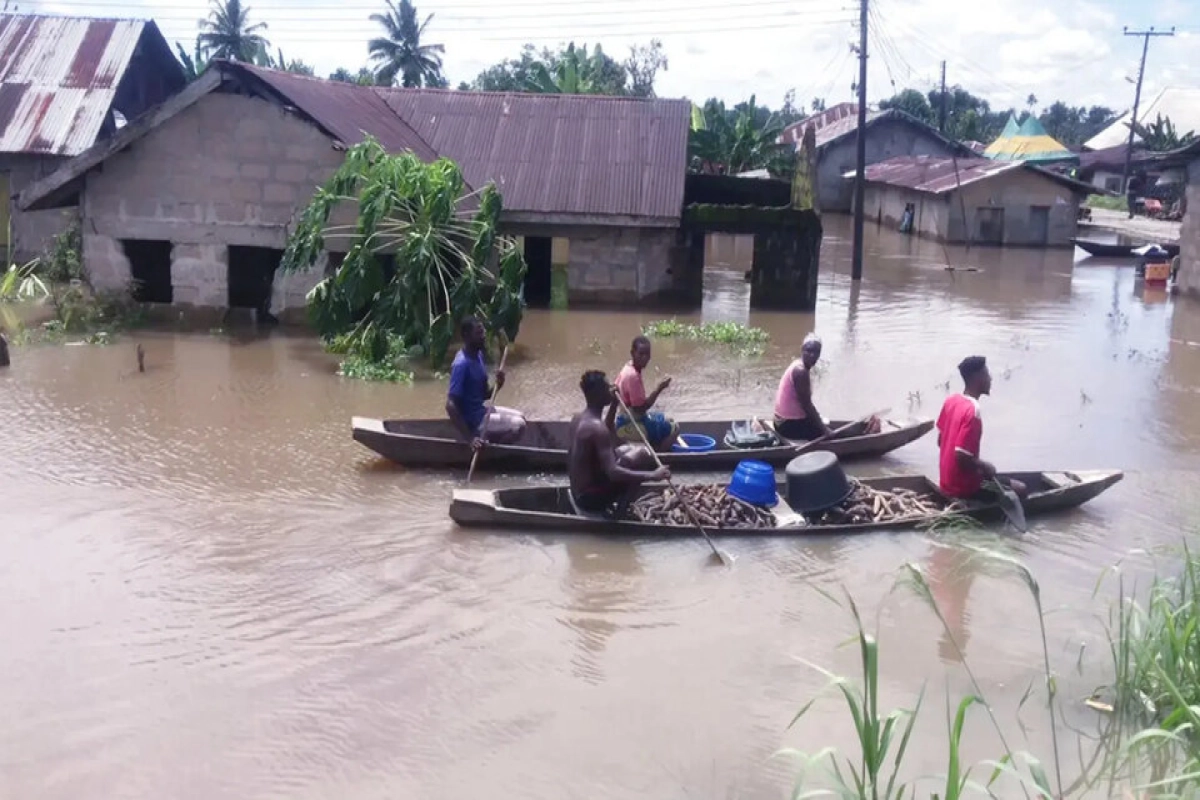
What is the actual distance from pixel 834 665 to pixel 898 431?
14.5 ft

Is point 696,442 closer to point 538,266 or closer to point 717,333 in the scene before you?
point 717,333

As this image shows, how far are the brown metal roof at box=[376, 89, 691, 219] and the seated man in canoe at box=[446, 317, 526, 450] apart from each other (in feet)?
32.3

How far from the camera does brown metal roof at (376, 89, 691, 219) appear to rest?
20.3 meters

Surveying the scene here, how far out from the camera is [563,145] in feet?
70.7

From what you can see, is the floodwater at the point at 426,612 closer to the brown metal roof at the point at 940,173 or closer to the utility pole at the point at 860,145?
the utility pole at the point at 860,145

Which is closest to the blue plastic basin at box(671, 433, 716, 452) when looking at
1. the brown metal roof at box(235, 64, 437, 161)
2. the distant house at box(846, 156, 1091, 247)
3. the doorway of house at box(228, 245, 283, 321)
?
the brown metal roof at box(235, 64, 437, 161)

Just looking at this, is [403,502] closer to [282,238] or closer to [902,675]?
[902,675]

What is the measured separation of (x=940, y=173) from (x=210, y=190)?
2598 centimetres

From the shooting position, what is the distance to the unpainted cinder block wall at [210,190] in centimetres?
1689

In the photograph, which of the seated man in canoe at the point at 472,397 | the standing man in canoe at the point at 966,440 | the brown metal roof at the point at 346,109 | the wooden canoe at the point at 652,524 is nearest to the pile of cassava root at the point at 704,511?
the wooden canoe at the point at 652,524

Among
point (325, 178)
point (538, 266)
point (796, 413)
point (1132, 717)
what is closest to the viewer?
point (1132, 717)

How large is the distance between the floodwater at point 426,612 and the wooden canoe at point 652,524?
14cm

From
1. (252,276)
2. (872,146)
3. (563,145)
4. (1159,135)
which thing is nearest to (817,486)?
(252,276)

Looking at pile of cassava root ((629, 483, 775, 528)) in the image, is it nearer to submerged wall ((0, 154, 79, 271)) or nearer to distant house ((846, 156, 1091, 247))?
submerged wall ((0, 154, 79, 271))
